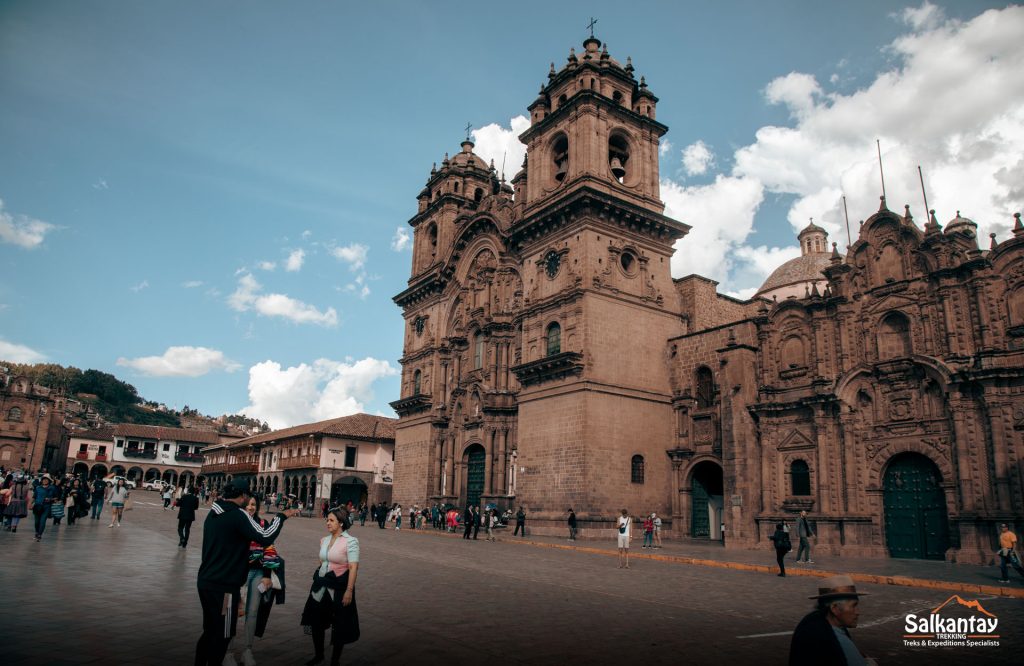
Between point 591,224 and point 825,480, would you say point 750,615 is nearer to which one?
point 825,480

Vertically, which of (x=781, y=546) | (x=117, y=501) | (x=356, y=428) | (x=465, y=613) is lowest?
(x=465, y=613)

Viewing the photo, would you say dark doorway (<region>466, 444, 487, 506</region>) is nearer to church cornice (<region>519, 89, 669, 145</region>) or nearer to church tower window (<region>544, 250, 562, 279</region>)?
church tower window (<region>544, 250, 562, 279</region>)

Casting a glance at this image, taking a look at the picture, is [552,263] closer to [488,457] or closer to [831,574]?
[488,457]

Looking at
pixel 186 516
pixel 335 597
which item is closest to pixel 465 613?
pixel 335 597

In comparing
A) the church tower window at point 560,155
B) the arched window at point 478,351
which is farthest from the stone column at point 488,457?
the church tower window at point 560,155

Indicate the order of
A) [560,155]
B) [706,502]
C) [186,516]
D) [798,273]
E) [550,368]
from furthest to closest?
1. [798,273]
2. [560,155]
3. [550,368]
4. [706,502]
5. [186,516]

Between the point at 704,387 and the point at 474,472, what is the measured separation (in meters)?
13.4

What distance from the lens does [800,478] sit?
26016 millimetres

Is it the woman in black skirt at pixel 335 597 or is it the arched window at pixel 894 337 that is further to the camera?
the arched window at pixel 894 337

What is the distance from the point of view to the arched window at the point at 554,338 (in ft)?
106

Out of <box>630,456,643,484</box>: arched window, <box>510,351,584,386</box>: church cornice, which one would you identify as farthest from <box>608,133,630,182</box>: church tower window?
<box>630,456,643,484</box>: arched window

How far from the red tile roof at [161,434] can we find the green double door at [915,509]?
8865cm

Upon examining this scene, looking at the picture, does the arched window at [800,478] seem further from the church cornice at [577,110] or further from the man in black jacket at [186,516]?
the man in black jacket at [186,516]

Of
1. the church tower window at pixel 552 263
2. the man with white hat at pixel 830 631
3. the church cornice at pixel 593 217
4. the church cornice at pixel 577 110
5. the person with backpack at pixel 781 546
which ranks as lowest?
the person with backpack at pixel 781 546
